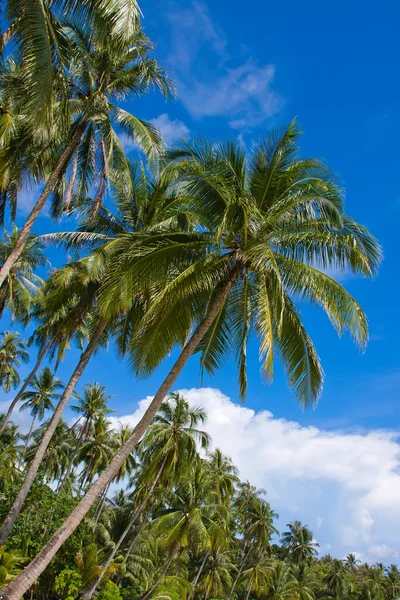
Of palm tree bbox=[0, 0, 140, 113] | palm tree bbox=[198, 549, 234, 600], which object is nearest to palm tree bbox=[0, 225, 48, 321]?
palm tree bbox=[0, 0, 140, 113]

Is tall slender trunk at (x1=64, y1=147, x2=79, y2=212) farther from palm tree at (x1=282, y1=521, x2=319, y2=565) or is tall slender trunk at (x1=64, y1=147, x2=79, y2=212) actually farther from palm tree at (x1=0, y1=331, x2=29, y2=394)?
palm tree at (x1=282, y1=521, x2=319, y2=565)

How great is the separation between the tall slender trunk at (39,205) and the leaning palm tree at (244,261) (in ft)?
7.28

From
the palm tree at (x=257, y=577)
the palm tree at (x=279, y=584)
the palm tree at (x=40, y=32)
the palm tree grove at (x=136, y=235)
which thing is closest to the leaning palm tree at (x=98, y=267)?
the palm tree grove at (x=136, y=235)

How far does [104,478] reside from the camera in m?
8.80

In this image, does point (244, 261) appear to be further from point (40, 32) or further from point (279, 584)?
point (279, 584)

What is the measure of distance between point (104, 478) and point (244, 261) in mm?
5035

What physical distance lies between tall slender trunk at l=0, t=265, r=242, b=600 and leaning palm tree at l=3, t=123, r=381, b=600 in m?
0.05

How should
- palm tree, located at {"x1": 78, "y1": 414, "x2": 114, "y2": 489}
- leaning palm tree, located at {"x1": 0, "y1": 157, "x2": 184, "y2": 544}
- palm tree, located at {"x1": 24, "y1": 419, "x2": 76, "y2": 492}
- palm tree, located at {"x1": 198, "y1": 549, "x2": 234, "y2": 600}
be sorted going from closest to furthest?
leaning palm tree, located at {"x1": 0, "y1": 157, "x2": 184, "y2": 544} < palm tree, located at {"x1": 78, "y1": 414, "x2": 114, "y2": 489} < palm tree, located at {"x1": 24, "y1": 419, "x2": 76, "y2": 492} < palm tree, located at {"x1": 198, "y1": 549, "x2": 234, "y2": 600}

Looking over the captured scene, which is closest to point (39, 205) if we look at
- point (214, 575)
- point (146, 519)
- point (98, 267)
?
point (98, 267)

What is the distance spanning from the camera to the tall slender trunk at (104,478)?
7.09 metres

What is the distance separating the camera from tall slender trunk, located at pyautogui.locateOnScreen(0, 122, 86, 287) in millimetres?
11019

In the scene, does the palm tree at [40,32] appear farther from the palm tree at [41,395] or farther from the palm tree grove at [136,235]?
the palm tree at [41,395]

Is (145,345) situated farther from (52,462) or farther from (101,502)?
(52,462)

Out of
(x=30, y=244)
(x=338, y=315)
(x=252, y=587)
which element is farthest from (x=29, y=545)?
(x=252, y=587)
